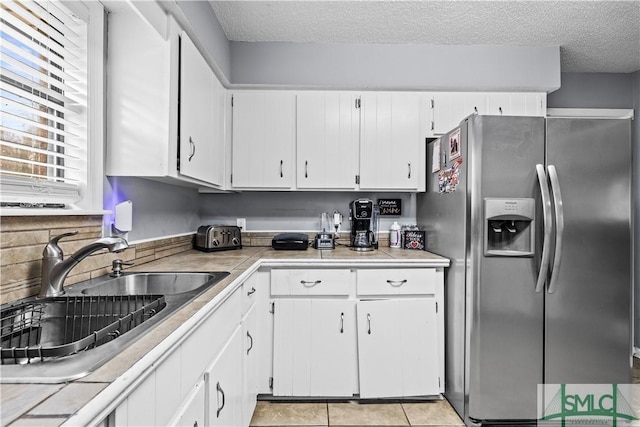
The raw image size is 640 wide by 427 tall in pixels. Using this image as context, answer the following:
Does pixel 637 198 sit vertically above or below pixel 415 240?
above

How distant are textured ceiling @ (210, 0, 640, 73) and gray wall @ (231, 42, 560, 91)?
2.3 inches

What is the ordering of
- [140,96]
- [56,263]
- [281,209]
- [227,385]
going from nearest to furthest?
1. [56,263]
2. [227,385]
3. [140,96]
4. [281,209]

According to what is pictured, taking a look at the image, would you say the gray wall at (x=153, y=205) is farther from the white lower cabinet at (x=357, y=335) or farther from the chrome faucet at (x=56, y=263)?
the white lower cabinet at (x=357, y=335)

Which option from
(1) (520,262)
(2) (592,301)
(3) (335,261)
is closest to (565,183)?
(1) (520,262)

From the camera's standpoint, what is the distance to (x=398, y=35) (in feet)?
8.16

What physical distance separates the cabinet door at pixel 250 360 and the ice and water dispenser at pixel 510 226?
1.31 m

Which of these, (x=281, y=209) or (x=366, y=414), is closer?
(x=366, y=414)

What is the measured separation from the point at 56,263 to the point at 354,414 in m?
1.72

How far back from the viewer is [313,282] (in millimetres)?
2139

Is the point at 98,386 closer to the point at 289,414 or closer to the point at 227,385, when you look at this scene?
the point at 227,385

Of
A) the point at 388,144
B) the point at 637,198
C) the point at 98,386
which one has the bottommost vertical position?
the point at 98,386

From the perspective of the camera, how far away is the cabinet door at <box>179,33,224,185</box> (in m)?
1.73

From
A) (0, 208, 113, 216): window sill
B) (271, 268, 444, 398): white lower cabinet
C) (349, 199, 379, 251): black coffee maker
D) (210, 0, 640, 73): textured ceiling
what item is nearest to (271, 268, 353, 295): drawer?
(271, 268, 444, 398): white lower cabinet

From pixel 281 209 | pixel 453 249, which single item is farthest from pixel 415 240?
pixel 281 209
